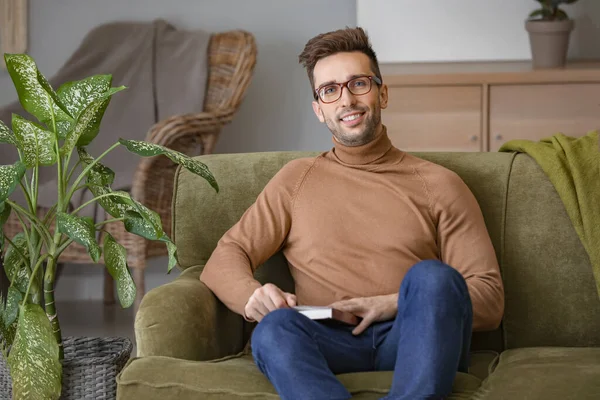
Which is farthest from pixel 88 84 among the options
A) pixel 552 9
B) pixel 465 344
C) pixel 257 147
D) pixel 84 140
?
pixel 257 147

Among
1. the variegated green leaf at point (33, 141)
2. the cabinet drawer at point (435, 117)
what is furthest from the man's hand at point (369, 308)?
the cabinet drawer at point (435, 117)

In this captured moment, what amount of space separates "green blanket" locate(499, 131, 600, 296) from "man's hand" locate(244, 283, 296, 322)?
2.17ft

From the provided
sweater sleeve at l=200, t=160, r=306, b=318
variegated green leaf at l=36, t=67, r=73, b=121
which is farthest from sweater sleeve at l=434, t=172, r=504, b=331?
variegated green leaf at l=36, t=67, r=73, b=121

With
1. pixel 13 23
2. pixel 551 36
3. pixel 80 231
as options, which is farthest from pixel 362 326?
pixel 13 23

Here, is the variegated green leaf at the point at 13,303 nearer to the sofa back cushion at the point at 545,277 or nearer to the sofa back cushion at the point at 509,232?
the sofa back cushion at the point at 509,232

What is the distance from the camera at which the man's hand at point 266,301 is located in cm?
186

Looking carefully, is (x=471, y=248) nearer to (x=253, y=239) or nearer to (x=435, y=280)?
(x=435, y=280)

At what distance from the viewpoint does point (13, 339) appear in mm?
2111

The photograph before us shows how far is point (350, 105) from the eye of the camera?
2064mm

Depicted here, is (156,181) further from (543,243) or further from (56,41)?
(543,243)

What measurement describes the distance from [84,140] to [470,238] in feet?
2.72

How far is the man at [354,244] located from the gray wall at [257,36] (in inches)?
85.4

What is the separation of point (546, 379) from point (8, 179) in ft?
3.53

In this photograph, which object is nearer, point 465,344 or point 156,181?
point 465,344
